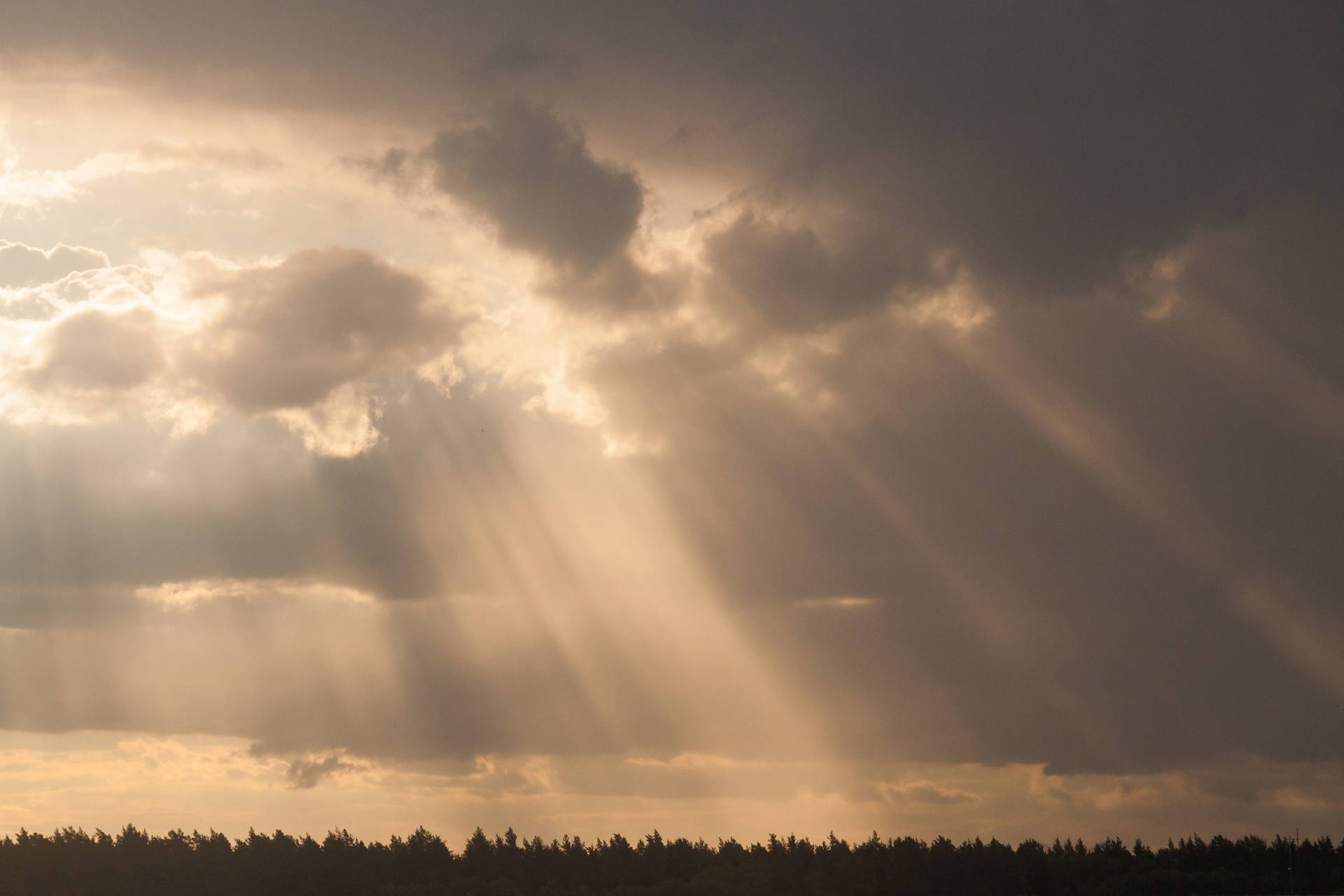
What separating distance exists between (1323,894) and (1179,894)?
2036 centimetres

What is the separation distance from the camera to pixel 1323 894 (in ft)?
656

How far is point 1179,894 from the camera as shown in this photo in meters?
200
